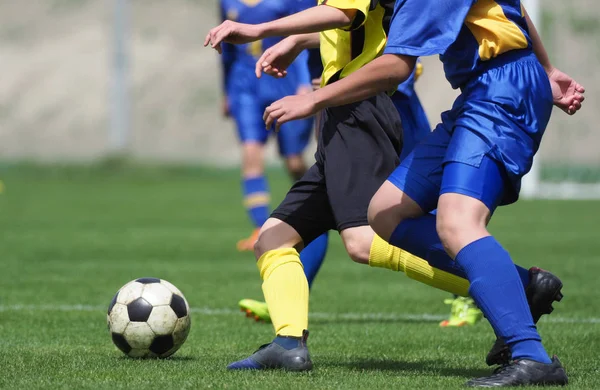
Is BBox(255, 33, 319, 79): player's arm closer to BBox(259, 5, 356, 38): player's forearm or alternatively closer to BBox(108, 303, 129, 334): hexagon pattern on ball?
BBox(259, 5, 356, 38): player's forearm

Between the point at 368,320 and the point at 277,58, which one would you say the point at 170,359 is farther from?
the point at 368,320

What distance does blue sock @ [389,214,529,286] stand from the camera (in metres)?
4.20

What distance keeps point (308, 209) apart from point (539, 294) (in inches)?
39.0

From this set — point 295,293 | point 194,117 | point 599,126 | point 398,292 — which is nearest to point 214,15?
point 194,117

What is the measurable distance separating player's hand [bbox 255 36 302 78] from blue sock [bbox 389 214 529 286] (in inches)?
31.1

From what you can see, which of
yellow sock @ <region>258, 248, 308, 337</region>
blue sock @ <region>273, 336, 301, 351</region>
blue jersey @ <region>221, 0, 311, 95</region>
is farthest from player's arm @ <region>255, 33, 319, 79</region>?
blue jersey @ <region>221, 0, 311, 95</region>

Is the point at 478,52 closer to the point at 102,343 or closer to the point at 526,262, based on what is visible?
the point at 102,343

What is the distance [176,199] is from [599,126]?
40.0 feet

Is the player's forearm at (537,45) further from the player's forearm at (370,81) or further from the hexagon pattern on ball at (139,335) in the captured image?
the hexagon pattern on ball at (139,335)

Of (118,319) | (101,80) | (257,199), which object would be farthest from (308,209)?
(101,80)

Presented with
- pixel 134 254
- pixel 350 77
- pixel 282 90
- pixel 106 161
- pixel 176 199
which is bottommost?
pixel 106 161

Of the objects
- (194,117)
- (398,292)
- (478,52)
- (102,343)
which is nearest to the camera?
(478,52)

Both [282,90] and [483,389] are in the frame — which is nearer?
[483,389]

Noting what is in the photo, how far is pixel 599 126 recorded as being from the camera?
26469mm
